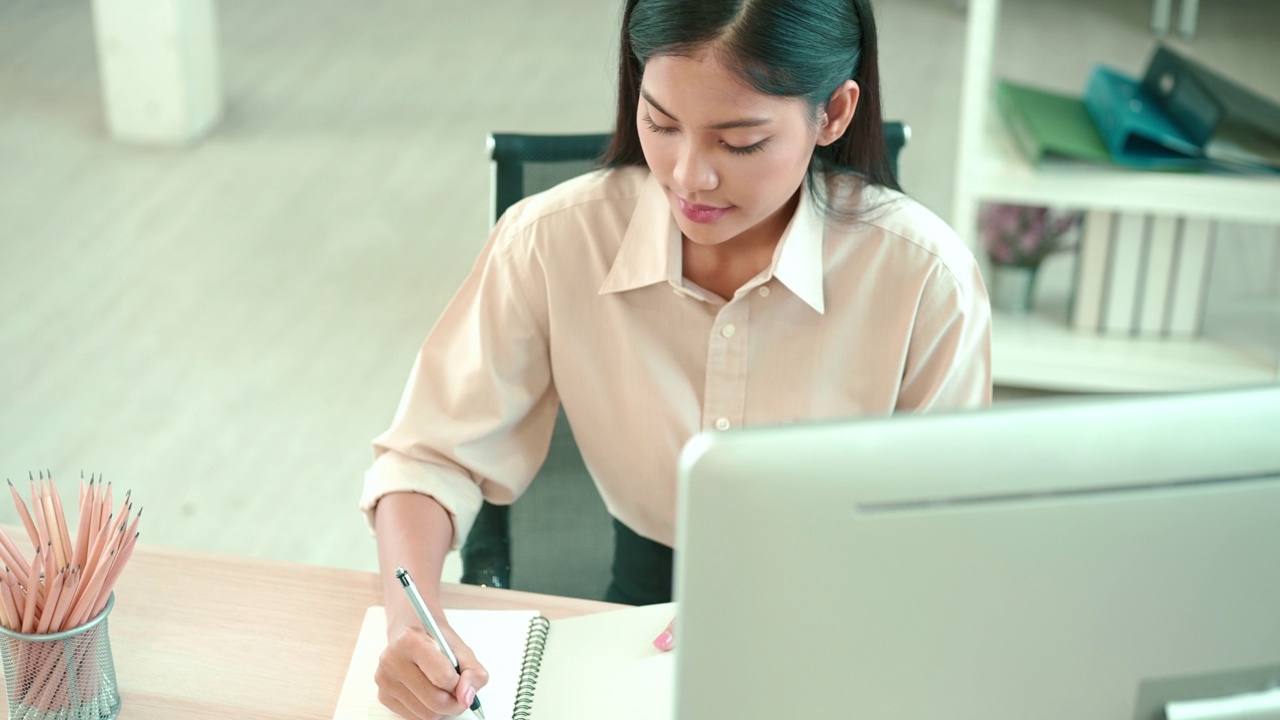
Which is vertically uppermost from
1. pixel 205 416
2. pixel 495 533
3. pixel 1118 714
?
pixel 1118 714

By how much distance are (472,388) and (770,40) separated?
1.35 feet

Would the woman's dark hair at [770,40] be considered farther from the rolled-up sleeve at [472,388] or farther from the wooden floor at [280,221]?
the wooden floor at [280,221]

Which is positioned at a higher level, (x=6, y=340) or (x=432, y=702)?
(x=432, y=702)

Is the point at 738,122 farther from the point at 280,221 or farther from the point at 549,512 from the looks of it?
the point at 280,221

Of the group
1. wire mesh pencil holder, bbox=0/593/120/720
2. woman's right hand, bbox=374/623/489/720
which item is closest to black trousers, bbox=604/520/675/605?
woman's right hand, bbox=374/623/489/720

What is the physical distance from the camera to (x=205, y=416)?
2682 millimetres

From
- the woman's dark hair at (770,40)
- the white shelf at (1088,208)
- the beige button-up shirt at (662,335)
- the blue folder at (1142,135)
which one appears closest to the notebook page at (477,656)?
the beige button-up shirt at (662,335)

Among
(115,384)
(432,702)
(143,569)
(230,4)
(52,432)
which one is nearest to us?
(432,702)

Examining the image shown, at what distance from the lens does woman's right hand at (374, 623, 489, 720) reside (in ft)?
3.12

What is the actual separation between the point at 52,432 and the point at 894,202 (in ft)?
6.38

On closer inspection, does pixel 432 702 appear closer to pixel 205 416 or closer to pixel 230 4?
pixel 205 416

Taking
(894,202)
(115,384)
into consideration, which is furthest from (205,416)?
(894,202)

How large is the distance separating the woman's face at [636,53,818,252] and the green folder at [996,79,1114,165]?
1.50 metres

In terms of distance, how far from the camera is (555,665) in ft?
3.40
